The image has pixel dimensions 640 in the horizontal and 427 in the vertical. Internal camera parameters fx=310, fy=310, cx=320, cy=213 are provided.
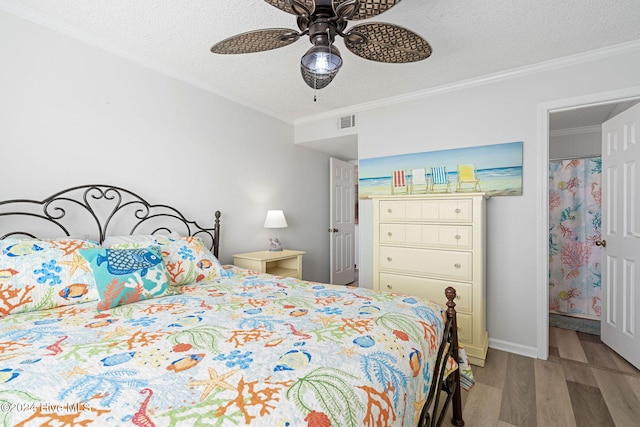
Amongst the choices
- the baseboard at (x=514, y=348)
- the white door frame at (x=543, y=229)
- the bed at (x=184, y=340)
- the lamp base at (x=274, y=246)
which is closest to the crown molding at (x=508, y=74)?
the white door frame at (x=543, y=229)

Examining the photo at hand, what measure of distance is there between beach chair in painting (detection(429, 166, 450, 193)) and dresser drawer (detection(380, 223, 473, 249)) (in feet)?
1.80

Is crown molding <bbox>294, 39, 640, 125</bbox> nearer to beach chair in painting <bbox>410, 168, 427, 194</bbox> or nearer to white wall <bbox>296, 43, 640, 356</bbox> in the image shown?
white wall <bbox>296, 43, 640, 356</bbox>

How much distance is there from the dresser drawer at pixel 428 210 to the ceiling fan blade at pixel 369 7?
1.64 meters

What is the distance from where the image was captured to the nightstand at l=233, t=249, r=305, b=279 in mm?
2922

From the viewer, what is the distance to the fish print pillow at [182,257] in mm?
1996

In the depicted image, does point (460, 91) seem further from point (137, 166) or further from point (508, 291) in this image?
point (137, 166)

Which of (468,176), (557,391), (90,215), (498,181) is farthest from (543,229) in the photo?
(90,215)

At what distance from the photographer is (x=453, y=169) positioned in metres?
2.93

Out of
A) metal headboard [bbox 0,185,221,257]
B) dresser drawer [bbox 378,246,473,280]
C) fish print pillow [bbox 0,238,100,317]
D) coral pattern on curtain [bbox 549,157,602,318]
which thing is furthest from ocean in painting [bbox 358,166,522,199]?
fish print pillow [bbox 0,238,100,317]

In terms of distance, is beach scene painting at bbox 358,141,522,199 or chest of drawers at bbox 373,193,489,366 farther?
beach scene painting at bbox 358,141,522,199

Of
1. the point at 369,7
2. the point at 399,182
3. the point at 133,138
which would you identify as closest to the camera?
the point at 369,7

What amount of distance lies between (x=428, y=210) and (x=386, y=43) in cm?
147

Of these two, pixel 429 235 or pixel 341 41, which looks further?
pixel 429 235

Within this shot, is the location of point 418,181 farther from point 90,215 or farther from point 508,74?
point 90,215
